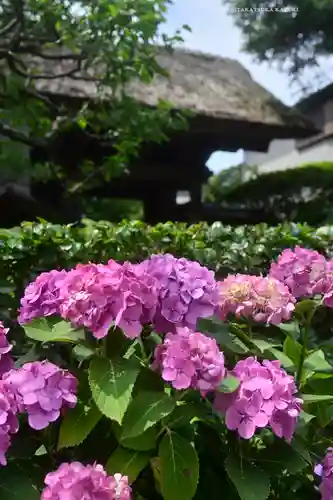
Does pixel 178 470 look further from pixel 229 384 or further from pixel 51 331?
pixel 51 331

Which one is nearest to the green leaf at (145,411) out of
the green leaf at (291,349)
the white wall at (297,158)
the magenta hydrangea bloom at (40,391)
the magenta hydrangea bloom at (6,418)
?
the magenta hydrangea bloom at (40,391)

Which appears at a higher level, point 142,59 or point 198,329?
point 142,59

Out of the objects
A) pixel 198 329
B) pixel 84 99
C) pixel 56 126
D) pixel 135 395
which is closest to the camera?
pixel 135 395

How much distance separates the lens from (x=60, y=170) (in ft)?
20.7

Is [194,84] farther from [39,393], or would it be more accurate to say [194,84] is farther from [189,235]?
[39,393]

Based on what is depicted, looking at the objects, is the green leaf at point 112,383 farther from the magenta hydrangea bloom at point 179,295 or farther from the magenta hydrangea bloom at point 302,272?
the magenta hydrangea bloom at point 302,272

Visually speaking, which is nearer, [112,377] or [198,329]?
[112,377]

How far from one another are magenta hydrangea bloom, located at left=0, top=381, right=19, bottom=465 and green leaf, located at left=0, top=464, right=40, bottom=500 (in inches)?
3.7

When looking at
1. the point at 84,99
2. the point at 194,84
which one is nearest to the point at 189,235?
the point at 84,99

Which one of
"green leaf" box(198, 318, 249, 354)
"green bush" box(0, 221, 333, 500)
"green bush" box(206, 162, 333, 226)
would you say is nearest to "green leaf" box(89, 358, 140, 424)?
"green bush" box(0, 221, 333, 500)

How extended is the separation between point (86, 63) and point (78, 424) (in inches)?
160

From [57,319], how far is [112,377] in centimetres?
21

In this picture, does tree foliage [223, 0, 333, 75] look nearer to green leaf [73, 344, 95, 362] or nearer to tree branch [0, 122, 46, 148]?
tree branch [0, 122, 46, 148]

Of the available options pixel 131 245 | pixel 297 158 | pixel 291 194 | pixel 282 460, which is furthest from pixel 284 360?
pixel 297 158
